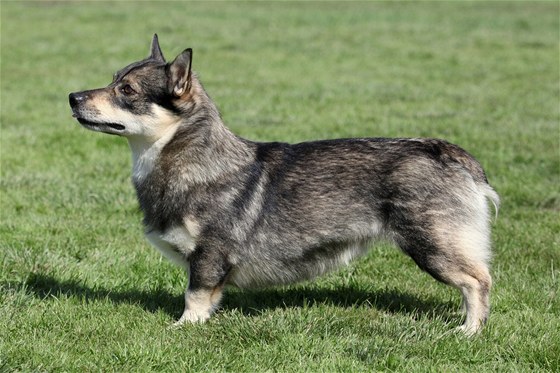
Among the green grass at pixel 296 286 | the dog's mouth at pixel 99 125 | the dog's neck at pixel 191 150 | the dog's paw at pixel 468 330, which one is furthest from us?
the dog's neck at pixel 191 150

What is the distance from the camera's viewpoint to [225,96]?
1458 centimetres

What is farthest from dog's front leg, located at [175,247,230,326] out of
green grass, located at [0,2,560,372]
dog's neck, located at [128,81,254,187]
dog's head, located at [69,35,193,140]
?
dog's head, located at [69,35,193,140]

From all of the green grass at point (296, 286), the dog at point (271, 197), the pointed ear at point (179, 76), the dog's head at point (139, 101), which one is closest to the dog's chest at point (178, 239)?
the dog at point (271, 197)

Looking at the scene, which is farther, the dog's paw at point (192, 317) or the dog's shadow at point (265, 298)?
the dog's shadow at point (265, 298)

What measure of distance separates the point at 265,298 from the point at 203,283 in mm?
803

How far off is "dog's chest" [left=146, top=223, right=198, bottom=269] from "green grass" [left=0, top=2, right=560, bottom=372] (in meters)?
0.45

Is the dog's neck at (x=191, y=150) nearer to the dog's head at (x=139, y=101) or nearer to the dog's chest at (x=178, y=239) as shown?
the dog's head at (x=139, y=101)

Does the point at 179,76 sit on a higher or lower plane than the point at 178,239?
higher

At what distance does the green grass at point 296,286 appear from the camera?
4.73 m

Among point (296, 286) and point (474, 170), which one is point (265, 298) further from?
point (474, 170)

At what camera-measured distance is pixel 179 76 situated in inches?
202

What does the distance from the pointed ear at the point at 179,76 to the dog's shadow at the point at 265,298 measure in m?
1.45

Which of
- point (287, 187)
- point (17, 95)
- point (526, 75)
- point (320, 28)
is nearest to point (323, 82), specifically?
point (526, 75)

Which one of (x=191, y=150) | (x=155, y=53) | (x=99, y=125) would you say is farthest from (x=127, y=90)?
(x=155, y=53)
